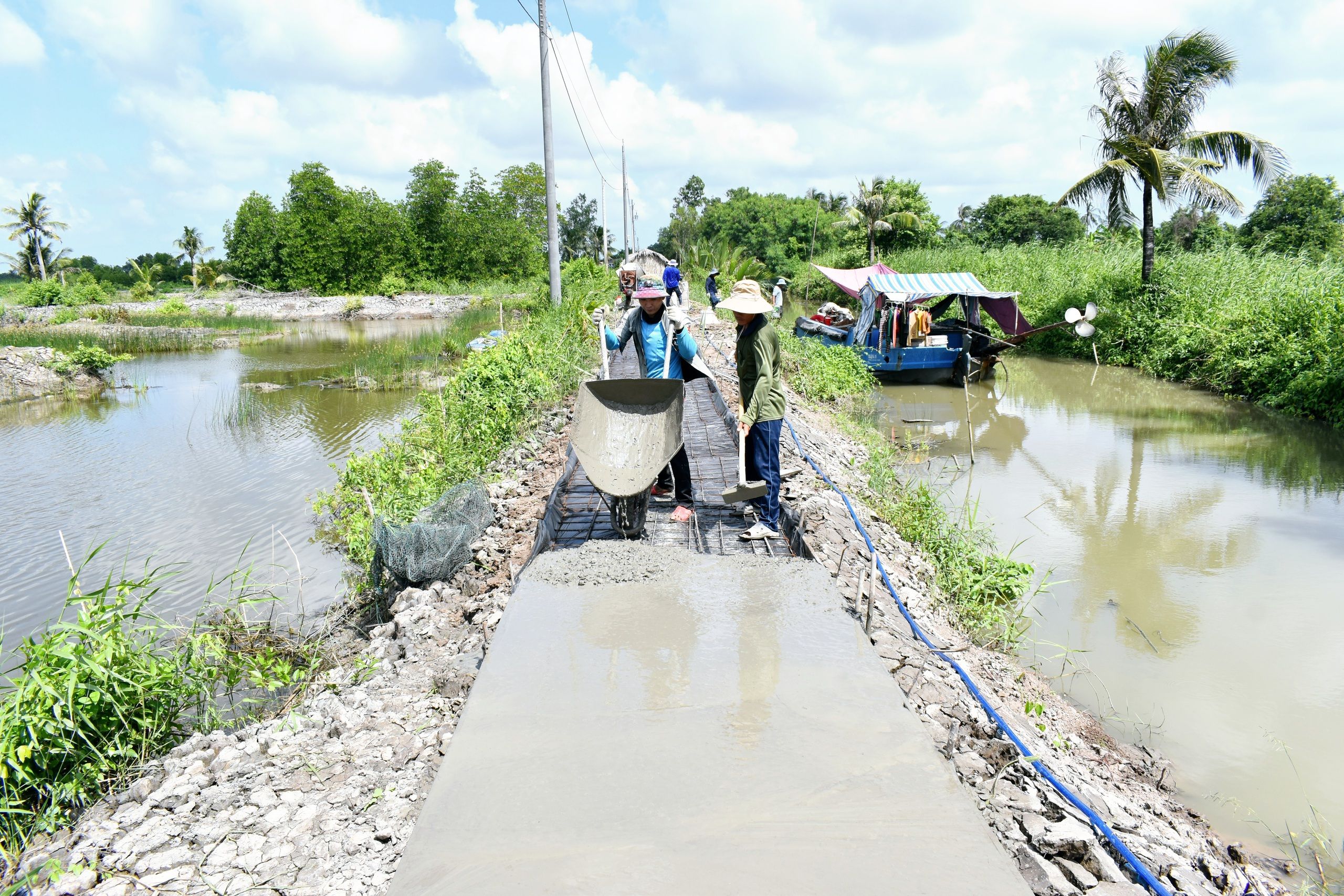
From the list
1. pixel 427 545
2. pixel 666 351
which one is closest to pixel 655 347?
pixel 666 351

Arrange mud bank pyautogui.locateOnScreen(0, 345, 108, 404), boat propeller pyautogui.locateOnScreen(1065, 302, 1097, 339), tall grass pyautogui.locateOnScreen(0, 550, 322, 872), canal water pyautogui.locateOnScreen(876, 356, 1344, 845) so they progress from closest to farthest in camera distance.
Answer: tall grass pyautogui.locateOnScreen(0, 550, 322, 872)
canal water pyautogui.locateOnScreen(876, 356, 1344, 845)
boat propeller pyautogui.locateOnScreen(1065, 302, 1097, 339)
mud bank pyautogui.locateOnScreen(0, 345, 108, 404)

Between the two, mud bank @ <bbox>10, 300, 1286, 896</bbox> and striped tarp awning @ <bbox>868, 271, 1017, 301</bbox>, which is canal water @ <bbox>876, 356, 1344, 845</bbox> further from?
striped tarp awning @ <bbox>868, 271, 1017, 301</bbox>

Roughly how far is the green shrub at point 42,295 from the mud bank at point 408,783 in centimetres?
4075

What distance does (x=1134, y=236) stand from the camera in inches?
1071

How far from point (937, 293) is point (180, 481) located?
1271cm

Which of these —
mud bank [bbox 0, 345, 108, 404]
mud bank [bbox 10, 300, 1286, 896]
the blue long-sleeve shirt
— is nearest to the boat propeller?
mud bank [bbox 10, 300, 1286, 896]

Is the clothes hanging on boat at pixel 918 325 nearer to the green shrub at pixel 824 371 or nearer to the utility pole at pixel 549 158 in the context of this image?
the green shrub at pixel 824 371

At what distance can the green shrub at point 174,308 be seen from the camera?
30634 millimetres

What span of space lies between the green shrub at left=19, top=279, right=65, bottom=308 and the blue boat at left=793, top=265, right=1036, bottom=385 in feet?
122

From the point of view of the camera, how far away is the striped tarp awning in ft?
47.4

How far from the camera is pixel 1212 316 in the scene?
49.3 feet

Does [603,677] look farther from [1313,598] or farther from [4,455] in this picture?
[4,455]

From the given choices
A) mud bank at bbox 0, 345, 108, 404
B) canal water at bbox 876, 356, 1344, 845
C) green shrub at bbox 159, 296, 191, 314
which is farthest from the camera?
green shrub at bbox 159, 296, 191, 314

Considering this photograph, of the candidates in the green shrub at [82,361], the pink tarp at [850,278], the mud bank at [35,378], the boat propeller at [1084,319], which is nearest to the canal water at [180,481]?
the green shrub at [82,361]
